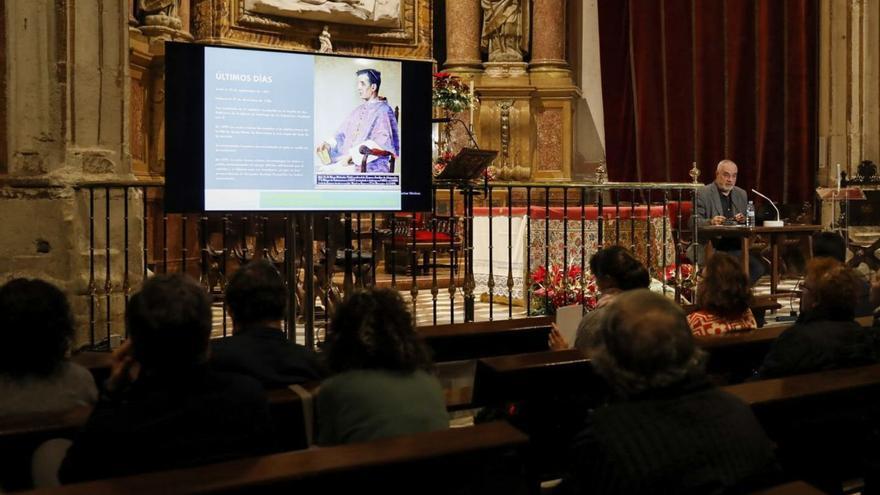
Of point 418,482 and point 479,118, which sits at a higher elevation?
point 479,118

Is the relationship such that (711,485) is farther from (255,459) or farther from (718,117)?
(718,117)

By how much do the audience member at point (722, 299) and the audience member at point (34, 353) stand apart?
1.97m

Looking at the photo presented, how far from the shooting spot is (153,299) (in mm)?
1831

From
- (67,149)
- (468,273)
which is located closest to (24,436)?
(67,149)

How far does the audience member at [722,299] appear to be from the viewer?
10.2 feet

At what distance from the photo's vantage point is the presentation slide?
3533 millimetres

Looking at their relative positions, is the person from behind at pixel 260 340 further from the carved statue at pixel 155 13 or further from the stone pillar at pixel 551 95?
the stone pillar at pixel 551 95

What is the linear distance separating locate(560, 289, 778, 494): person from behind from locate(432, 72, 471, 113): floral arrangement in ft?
21.8

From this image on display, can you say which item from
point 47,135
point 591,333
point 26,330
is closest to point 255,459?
point 26,330

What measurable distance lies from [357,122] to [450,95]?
4480mm

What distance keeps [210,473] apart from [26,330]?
2.41 feet

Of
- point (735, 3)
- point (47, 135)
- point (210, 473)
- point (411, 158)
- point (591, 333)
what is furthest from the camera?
point (735, 3)

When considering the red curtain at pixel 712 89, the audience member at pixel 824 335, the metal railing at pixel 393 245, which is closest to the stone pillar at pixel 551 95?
the metal railing at pixel 393 245

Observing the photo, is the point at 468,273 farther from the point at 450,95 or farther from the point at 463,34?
the point at 463,34
